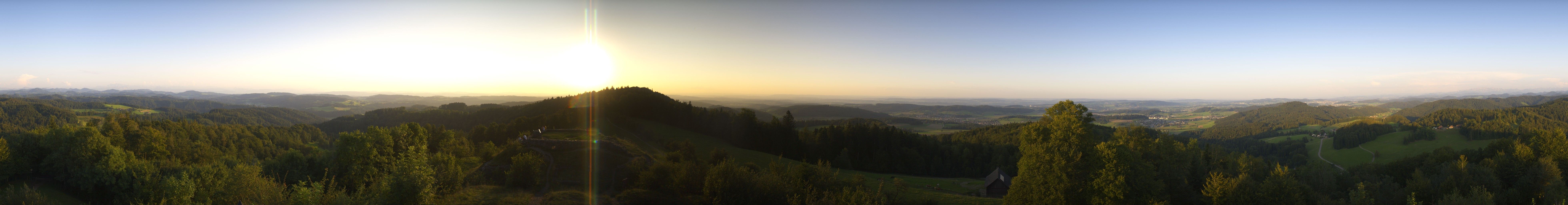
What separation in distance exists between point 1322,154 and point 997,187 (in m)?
118

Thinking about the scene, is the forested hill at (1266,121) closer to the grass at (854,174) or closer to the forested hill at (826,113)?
the forested hill at (826,113)

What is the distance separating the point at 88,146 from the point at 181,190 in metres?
20.0

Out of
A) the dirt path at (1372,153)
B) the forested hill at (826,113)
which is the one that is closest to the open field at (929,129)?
the forested hill at (826,113)

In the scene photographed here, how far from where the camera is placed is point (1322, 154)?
358 ft

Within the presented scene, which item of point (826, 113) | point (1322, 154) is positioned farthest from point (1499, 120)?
point (826, 113)

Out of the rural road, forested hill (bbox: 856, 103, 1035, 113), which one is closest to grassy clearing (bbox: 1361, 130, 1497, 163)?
the rural road

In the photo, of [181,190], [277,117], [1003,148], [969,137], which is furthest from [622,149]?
[277,117]

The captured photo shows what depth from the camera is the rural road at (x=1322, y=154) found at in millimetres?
91500

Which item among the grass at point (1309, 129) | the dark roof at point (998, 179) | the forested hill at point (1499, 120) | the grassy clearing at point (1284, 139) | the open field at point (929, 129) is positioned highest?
the forested hill at point (1499, 120)

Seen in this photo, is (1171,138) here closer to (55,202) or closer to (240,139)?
(55,202)

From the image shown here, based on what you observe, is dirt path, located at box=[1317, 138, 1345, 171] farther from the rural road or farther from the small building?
the small building

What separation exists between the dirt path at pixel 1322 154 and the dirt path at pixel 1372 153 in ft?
4.90

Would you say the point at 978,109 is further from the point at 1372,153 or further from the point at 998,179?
the point at 998,179

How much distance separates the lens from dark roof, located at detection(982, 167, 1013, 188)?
42.4m
